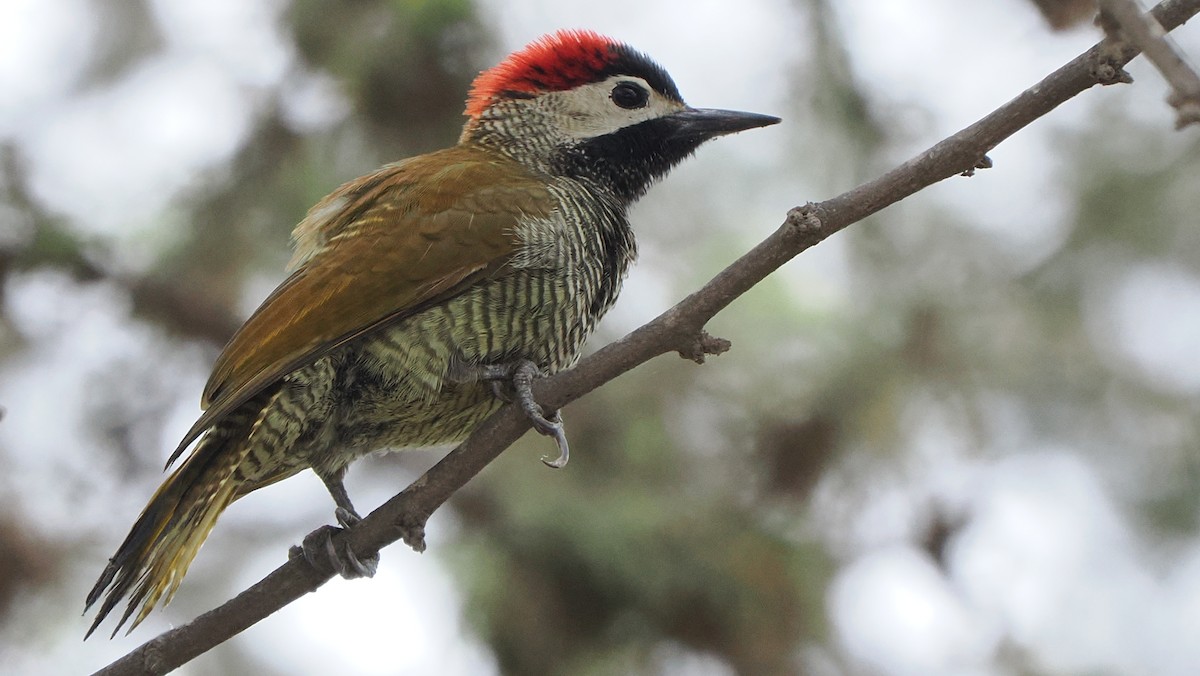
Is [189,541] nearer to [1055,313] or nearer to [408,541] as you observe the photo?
[408,541]

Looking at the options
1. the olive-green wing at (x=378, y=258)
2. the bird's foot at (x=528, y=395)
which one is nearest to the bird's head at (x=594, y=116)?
the olive-green wing at (x=378, y=258)

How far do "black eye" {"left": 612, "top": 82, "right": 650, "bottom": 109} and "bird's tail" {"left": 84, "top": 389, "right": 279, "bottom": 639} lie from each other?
69.9 inches

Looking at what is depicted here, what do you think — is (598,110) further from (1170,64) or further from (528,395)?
(1170,64)

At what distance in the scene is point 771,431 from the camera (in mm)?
5055

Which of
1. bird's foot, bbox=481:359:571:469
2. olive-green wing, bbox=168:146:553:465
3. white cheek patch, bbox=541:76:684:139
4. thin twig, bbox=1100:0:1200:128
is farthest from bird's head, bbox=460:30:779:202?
thin twig, bbox=1100:0:1200:128

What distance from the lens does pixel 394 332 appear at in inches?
140

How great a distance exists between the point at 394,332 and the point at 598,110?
4.41 feet

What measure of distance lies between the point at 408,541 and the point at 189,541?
571 millimetres

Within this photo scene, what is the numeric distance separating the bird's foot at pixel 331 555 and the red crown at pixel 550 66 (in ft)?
6.13

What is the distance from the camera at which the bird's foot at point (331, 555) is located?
3.46 meters

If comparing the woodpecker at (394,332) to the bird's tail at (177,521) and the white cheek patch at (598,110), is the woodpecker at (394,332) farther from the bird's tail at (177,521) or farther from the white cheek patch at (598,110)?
the white cheek patch at (598,110)

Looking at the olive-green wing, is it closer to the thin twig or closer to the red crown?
the red crown

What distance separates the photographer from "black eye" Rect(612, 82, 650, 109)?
4.47 metres

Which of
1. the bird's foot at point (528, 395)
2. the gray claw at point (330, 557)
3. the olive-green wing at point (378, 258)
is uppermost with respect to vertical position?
the olive-green wing at point (378, 258)
